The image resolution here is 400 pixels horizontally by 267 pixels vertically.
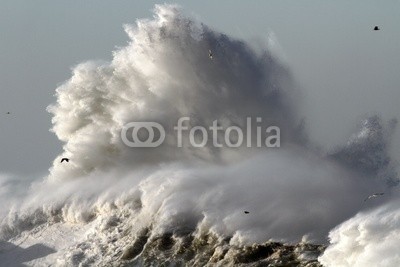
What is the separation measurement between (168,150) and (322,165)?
9729mm

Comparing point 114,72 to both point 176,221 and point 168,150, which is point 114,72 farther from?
point 176,221

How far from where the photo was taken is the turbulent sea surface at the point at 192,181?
4147 centimetres
